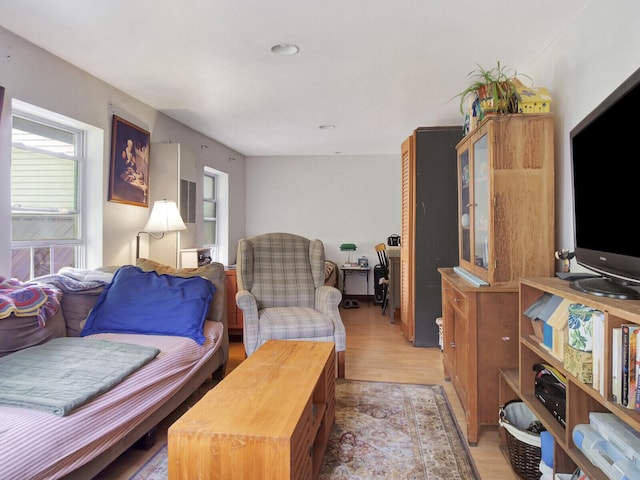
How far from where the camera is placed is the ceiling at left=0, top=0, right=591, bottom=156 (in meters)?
1.90

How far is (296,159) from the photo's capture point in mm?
6035

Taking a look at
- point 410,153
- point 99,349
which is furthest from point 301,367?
point 410,153

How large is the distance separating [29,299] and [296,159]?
4.57 m

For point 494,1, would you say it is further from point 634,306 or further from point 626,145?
point 634,306

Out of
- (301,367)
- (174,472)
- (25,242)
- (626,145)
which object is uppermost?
(626,145)

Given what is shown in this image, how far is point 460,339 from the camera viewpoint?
7.35ft

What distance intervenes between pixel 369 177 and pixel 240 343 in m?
3.32

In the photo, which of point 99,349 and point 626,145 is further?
point 99,349

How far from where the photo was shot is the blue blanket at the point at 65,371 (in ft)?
4.50

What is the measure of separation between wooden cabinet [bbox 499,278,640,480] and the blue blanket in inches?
68.0

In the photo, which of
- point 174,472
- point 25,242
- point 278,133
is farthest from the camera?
point 278,133

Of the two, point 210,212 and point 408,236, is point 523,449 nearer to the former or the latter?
point 408,236

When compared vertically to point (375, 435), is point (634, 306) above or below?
above

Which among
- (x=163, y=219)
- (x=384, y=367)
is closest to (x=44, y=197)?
(x=163, y=219)
